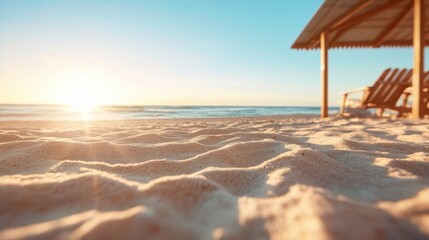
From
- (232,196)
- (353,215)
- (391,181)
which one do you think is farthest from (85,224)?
(391,181)

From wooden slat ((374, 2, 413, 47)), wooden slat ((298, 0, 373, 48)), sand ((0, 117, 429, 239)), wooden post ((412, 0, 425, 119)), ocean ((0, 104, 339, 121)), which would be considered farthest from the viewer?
ocean ((0, 104, 339, 121))

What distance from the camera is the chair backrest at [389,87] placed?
5344mm

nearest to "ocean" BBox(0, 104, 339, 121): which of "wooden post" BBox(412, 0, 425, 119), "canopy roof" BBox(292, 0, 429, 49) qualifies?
"canopy roof" BBox(292, 0, 429, 49)

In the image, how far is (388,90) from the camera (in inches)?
215

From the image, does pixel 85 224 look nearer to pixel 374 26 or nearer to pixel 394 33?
pixel 374 26

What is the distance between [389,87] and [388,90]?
0.08 metres

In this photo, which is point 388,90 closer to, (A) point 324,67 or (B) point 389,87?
(B) point 389,87

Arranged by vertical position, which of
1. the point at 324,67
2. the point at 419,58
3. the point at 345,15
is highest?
the point at 345,15

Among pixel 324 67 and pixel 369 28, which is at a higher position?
pixel 369 28

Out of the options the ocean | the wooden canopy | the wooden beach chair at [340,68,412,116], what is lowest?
the ocean

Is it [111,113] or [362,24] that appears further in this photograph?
[111,113]

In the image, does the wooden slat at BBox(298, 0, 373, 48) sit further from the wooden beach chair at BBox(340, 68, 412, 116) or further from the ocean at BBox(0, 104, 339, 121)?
the ocean at BBox(0, 104, 339, 121)

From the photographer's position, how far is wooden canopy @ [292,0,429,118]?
378cm

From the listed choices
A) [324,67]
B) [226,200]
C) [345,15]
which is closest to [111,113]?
[324,67]
